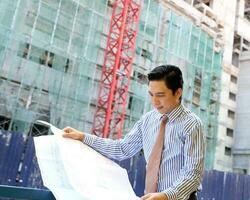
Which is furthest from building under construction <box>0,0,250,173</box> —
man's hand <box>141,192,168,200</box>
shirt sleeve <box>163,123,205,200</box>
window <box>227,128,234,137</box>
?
man's hand <box>141,192,168,200</box>

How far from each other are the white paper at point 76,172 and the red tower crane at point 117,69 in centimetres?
1606

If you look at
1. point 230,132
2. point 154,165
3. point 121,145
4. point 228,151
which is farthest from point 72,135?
point 230,132

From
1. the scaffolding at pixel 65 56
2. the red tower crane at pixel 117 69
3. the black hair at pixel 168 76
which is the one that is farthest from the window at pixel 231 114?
the black hair at pixel 168 76

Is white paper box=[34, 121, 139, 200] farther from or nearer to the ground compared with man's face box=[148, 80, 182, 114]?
nearer to the ground

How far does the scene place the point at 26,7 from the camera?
1622cm

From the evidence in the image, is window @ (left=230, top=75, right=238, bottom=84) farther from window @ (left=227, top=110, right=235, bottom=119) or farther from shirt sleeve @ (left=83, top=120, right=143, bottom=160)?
shirt sleeve @ (left=83, top=120, right=143, bottom=160)

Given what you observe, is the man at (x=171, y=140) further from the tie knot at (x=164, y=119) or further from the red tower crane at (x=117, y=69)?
the red tower crane at (x=117, y=69)

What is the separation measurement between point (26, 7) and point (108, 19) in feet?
16.9

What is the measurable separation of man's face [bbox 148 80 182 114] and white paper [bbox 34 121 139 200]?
0.35 metres

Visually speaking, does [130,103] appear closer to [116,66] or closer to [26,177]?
[116,66]

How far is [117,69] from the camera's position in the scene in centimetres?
1920

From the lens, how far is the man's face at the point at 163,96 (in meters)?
1.69

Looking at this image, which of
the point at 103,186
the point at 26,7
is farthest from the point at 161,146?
the point at 26,7

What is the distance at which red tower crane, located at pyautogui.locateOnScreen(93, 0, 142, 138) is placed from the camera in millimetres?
18547
